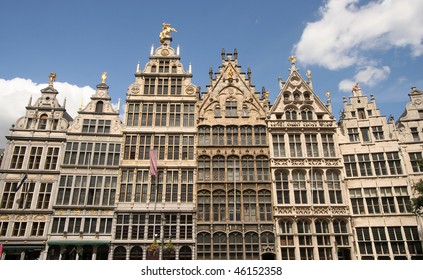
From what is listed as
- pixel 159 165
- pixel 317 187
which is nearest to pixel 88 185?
pixel 159 165

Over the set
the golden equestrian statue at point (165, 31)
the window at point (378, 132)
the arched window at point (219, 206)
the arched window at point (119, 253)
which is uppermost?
the golden equestrian statue at point (165, 31)

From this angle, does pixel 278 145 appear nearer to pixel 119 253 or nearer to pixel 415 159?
pixel 415 159

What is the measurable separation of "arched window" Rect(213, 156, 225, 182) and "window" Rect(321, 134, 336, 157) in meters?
9.89

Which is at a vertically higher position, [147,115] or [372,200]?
[147,115]

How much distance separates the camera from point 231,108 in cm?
3156

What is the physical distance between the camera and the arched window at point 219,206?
27328mm

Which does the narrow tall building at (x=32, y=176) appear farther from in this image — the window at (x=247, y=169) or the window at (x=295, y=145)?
the window at (x=295, y=145)

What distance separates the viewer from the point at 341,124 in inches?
1234

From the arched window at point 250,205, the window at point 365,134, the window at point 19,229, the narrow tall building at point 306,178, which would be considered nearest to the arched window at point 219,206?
the arched window at point 250,205

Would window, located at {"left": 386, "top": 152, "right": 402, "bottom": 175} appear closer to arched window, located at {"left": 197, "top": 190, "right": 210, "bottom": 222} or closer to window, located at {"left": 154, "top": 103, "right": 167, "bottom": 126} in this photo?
arched window, located at {"left": 197, "top": 190, "right": 210, "bottom": 222}

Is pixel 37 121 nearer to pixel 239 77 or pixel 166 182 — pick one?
pixel 166 182

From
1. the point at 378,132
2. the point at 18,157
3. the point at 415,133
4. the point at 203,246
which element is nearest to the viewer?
the point at 203,246

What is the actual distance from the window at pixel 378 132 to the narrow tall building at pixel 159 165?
1762 cm

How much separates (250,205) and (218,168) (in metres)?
4.46
